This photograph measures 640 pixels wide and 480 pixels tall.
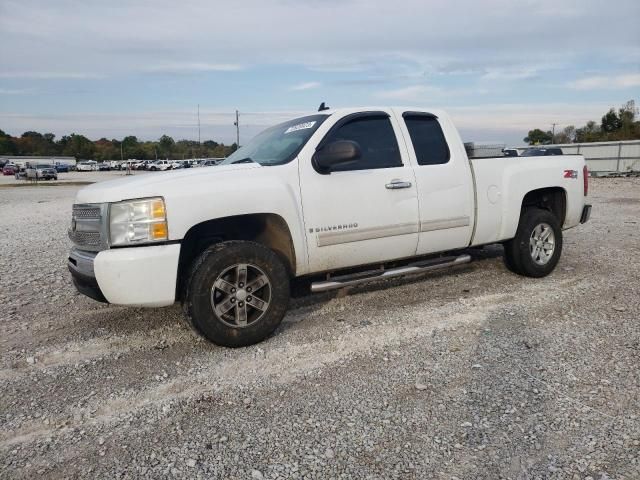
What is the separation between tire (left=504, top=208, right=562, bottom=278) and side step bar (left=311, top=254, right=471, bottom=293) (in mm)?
755

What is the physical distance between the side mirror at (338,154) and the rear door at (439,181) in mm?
907

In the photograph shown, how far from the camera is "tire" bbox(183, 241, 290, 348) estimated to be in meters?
3.63

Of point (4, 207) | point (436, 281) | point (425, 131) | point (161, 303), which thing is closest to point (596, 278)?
point (436, 281)

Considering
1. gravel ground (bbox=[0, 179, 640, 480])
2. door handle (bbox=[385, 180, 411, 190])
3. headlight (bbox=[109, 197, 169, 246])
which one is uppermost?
door handle (bbox=[385, 180, 411, 190])

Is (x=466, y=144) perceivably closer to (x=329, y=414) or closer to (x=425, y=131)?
(x=425, y=131)

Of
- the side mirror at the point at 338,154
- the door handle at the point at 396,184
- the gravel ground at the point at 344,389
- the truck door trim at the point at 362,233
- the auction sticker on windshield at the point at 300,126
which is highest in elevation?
the auction sticker on windshield at the point at 300,126

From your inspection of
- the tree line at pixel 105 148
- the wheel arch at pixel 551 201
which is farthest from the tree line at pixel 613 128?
the tree line at pixel 105 148

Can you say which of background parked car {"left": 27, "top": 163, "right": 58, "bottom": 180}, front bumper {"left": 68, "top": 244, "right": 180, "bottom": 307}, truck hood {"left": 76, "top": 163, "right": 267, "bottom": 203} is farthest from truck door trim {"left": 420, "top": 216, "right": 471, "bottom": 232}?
background parked car {"left": 27, "top": 163, "right": 58, "bottom": 180}

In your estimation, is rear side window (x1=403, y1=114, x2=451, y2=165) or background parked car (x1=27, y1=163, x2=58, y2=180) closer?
rear side window (x1=403, y1=114, x2=451, y2=165)

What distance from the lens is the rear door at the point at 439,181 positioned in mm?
4629

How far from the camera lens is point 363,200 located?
4.25 m

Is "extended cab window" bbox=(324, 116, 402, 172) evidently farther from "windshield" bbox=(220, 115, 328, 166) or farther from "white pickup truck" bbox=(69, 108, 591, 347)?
"windshield" bbox=(220, 115, 328, 166)

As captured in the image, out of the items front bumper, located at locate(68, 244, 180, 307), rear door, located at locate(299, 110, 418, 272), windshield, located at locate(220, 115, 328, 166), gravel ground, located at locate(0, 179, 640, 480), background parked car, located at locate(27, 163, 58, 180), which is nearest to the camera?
gravel ground, located at locate(0, 179, 640, 480)

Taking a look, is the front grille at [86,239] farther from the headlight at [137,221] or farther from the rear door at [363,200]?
the rear door at [363,200]
